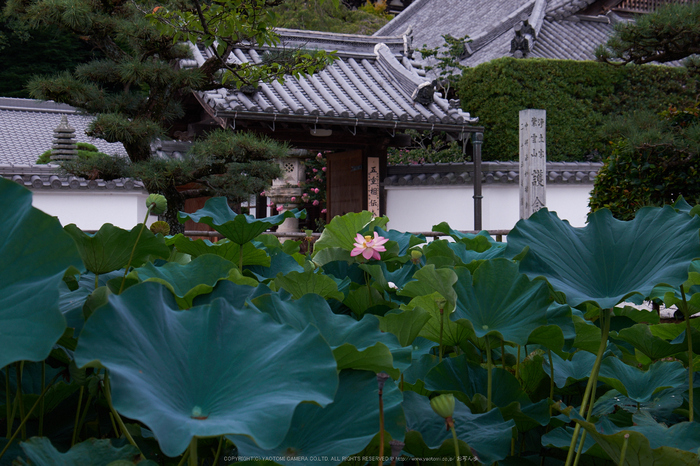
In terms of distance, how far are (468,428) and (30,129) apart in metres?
13.3

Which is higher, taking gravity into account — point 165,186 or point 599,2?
point 599,2

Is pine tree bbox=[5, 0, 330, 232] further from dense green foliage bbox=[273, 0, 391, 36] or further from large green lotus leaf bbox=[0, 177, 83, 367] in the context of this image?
dense green foliage bbox=[273, 0, 391, 36]

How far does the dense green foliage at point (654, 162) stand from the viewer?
450cm

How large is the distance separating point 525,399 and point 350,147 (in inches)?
299

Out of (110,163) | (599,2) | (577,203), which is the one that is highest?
(599,2)

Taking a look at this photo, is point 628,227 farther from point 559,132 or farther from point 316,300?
point 559,132

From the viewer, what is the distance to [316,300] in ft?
1.80

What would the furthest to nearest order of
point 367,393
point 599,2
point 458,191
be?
point 599,2
point 458,191
point 367,393

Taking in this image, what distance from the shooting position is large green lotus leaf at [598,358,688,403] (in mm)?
633

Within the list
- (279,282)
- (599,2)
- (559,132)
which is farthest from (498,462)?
(599,2)

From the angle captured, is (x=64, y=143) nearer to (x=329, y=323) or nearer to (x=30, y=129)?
(x=30, y=129)

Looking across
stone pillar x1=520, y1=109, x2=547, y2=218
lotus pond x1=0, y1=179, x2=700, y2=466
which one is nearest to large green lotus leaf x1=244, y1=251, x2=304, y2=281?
lotus pond x1=0, y1=179, x2=700, y2=466

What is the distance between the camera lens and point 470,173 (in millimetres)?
7699

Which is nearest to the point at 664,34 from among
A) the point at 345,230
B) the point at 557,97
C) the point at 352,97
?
the point at 352,97
